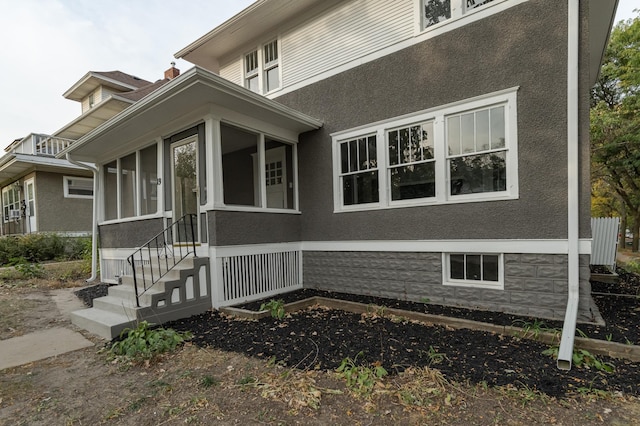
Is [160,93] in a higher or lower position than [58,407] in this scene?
higher

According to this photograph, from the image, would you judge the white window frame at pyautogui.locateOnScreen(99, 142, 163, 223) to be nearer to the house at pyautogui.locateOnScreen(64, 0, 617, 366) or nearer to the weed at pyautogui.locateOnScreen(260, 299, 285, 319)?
the house at pyautogui.locateOnScreen(64, 0, 617, 366)

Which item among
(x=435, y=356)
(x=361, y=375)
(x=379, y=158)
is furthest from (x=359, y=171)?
(x=361, y=375)

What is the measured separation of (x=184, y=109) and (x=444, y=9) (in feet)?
15.2

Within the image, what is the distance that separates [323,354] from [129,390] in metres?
1.81

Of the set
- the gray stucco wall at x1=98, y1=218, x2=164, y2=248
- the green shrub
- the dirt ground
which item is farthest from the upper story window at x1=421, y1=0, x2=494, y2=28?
the green shrub

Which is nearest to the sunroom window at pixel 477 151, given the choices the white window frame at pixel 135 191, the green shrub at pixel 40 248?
the white window frame at pixel 135 191

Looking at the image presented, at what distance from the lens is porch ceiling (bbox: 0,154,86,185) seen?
12930 millimetres

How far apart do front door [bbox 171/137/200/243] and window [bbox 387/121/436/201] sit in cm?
358

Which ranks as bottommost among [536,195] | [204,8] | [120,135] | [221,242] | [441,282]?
[441,282]

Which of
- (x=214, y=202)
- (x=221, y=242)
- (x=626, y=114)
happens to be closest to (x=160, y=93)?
(x=214, y=202)

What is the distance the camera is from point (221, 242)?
535 cm

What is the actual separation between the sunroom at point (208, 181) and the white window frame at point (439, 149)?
1053mm

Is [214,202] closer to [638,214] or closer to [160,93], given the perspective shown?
[160,93]

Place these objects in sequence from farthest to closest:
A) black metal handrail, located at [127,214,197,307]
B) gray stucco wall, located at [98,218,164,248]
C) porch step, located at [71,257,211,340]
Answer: gray stucco wall, located at [98,218,164,248] → black metal handrail, located at [127,214,197,307] → porch step, located at [71,257,211,340]
